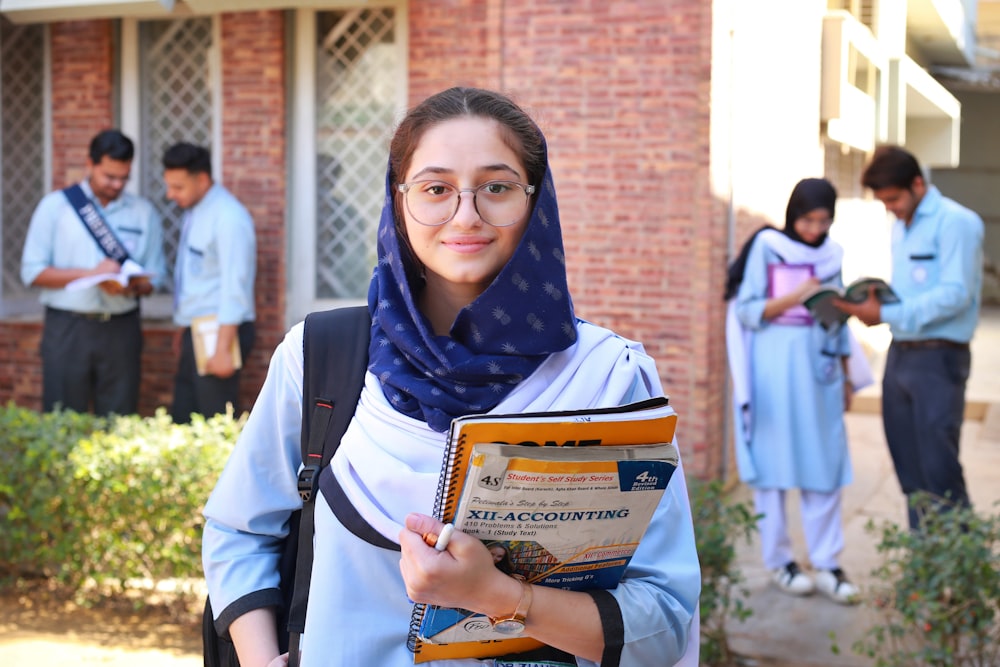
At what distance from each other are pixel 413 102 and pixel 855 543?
4043 mm

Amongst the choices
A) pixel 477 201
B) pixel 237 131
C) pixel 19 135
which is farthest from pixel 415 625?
pixel 19 135

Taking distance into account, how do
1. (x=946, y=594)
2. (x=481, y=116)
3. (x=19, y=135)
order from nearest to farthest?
(x=481, y=116), (x=946, y=594), (x=19, y=135)

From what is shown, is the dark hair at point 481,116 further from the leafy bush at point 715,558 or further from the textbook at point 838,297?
the textbook at point 838,297

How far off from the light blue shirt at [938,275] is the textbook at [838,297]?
0.07m

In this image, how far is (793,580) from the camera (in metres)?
6.00

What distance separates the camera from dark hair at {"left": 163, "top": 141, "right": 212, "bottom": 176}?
23.6ft

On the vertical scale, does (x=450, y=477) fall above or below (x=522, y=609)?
above

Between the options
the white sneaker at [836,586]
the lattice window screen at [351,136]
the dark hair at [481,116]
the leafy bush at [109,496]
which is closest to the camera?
the dark hair at [481,116]

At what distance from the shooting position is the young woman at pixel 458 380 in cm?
184

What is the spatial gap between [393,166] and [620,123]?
17.7ft

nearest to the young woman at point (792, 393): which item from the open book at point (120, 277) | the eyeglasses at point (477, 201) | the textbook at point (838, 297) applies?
the textbook at point (838, 297)

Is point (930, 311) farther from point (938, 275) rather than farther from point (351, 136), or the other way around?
point (351, 136)

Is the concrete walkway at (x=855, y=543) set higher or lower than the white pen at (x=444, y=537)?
lower

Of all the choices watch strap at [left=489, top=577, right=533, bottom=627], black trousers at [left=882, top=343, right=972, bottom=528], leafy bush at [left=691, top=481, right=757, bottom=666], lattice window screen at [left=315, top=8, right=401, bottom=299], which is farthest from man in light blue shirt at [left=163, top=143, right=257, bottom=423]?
watch strap at [left=489, top=577, right=533, bottom=627]
